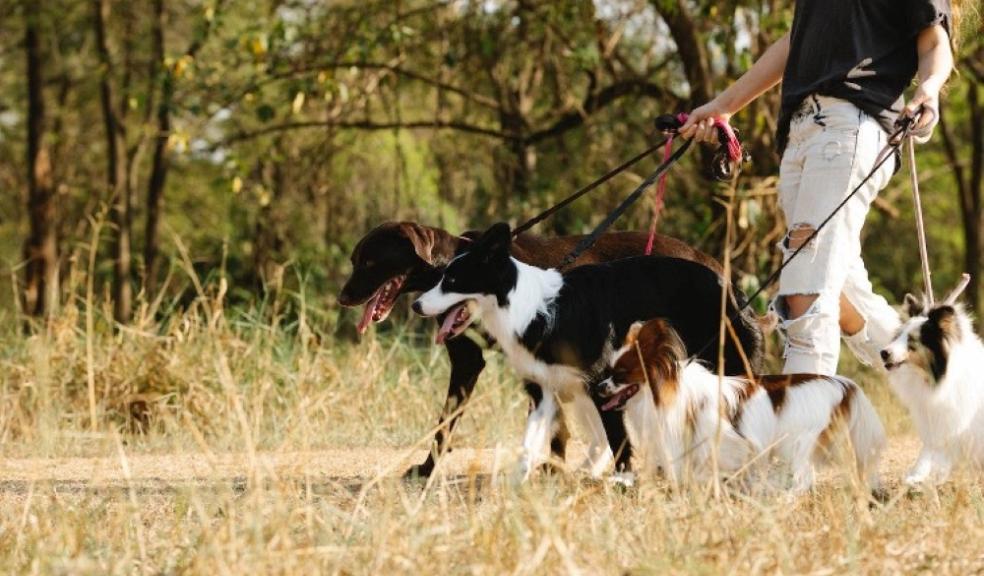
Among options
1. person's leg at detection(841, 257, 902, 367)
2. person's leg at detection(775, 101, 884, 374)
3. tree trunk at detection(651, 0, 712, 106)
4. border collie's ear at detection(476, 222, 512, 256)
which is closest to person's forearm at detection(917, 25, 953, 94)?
person's leg at detection(775, 101, 884, 374)

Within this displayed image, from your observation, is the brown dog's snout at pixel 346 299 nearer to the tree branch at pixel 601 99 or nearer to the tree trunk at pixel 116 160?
the tree branch at pixel 601 99

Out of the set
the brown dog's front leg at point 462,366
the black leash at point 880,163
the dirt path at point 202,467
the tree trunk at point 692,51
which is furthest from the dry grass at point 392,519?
the tree trunk at point 692,51

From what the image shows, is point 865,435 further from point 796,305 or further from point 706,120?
point 706,120

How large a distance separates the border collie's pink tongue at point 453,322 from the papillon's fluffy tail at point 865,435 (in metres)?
1.47

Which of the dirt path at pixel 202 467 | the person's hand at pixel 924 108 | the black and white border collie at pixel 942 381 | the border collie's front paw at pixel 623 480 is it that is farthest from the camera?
the dirt path at pixel 202 467

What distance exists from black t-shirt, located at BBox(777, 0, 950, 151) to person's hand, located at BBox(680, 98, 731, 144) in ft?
1.71

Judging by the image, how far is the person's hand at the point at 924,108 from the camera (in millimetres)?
4883

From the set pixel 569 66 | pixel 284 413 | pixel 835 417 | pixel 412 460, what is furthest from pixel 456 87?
pixel 835 417

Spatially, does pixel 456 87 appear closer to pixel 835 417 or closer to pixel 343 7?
pixel 343 7

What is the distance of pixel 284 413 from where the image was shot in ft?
25.9

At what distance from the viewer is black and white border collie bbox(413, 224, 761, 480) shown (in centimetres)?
523

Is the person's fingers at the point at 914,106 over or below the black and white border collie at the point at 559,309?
over

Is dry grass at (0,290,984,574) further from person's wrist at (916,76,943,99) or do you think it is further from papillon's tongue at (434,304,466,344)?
person's wrist at (916,76,943,99)

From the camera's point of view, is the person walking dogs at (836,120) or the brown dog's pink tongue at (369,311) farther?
the brown dog's pink tongue at (369,311)
